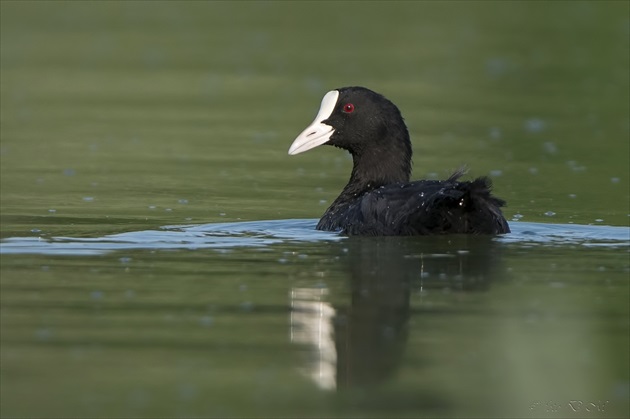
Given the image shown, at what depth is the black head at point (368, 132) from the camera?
13.0 m

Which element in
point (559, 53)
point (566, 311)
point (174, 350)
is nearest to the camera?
point (174, 350)

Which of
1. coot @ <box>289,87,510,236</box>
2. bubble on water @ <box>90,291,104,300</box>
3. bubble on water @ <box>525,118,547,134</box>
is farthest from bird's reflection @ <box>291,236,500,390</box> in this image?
bubble on water @ <box>525,118,547,134</box>

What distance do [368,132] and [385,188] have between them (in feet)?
5.11

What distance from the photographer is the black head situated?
42.7 ft

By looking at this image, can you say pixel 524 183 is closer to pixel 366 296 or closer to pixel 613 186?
pixel 613 186

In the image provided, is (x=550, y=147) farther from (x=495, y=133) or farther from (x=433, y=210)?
(x=433, y=210)

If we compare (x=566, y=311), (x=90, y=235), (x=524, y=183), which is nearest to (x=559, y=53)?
(x=524, y=183)

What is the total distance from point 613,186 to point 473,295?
5.92 m

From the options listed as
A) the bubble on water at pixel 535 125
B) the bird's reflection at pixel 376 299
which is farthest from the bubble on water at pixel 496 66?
the bird's reflection at pixel 376 299

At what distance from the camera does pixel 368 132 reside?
515 inches

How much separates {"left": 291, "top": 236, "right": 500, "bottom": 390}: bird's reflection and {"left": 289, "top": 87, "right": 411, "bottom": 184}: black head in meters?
1.77

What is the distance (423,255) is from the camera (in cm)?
1066

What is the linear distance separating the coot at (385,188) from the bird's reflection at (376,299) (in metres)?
0.13

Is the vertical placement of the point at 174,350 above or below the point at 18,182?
below
